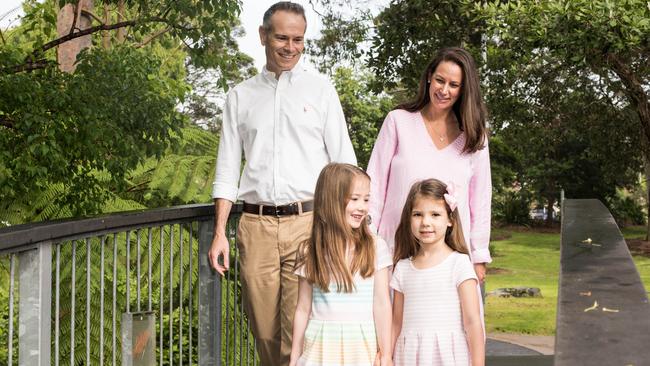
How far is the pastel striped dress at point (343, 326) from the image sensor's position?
134 inches

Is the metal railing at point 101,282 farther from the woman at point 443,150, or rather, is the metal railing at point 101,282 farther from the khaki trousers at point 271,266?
the woman at point 443,150

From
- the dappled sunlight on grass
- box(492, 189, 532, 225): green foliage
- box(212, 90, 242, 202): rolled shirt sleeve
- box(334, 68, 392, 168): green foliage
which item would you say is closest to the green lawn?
the dappled sunlight on grass

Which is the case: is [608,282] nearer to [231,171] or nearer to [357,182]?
[357,182]

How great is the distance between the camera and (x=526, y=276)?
32.9m

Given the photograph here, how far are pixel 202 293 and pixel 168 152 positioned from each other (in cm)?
555

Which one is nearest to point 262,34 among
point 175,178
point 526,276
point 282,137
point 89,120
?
point 282,137

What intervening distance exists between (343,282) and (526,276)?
Answer: 3043cm

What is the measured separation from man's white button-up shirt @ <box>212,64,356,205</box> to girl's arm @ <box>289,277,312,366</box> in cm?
52

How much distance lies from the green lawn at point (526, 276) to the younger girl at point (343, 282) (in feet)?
45.1

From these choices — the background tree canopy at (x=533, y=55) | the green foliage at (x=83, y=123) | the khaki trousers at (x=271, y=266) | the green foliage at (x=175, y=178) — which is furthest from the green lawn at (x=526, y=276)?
the khaki trousers at (x=271, y=266)

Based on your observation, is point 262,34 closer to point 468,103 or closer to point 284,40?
point 284,40

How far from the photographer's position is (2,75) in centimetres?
735

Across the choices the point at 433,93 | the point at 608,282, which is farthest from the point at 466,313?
the point at 433,93

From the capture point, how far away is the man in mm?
3889
